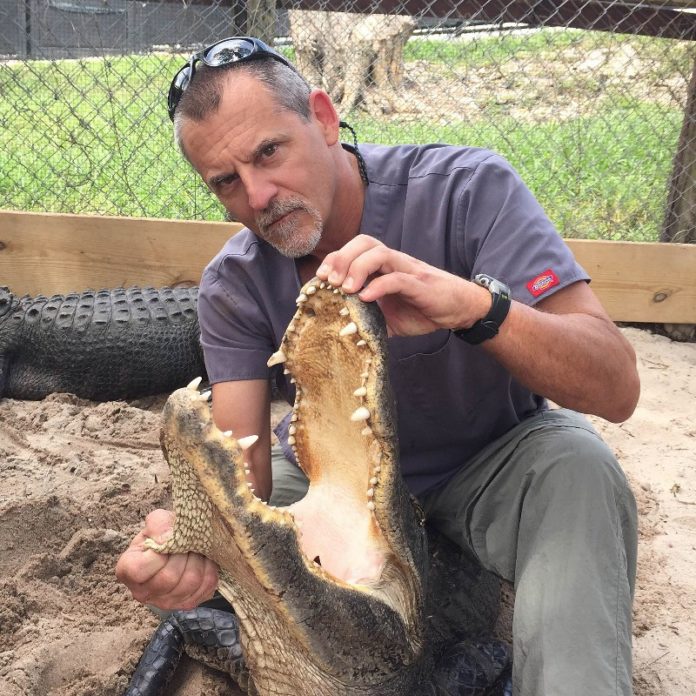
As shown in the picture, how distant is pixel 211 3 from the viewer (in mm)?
3725

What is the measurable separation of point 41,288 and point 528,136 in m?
2.82

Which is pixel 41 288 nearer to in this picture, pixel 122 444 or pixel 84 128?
pixel 84 128

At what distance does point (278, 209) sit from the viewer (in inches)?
71.5

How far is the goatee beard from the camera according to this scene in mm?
1818

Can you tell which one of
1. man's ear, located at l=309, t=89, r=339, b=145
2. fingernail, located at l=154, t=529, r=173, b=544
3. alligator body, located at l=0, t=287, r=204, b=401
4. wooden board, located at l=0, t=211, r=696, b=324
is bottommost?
alligator body, located at l=0, t=287, r=204, b=401

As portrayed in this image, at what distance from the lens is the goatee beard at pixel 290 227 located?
1818mm

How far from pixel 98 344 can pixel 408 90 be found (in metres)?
2.19

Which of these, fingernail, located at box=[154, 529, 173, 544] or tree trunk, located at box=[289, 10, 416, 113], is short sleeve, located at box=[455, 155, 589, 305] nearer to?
fingernail, located at box=[154, 529, 173, 544]

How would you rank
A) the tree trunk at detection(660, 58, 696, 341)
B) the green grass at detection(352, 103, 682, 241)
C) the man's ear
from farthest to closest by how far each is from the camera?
the green grass at detection(352, 103, 682, 241) → the tree trunk at detection(660, 58, 696, 341) → the man's ear

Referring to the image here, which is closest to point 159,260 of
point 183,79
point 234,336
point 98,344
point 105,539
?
point 98,344

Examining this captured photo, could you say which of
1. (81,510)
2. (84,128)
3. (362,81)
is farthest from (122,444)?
(362,81)

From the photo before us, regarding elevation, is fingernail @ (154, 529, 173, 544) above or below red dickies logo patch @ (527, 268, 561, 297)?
below

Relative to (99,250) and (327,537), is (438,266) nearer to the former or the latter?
(327,537)

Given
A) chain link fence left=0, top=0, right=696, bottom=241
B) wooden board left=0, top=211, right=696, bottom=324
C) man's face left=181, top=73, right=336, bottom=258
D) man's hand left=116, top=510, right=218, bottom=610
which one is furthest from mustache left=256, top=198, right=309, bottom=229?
chain link fence left=0, top=0, right=696, bottom=241
